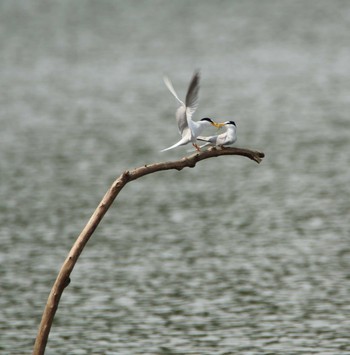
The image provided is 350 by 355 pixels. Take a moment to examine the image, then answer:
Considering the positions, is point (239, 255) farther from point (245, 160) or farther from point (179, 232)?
point (245, 160)

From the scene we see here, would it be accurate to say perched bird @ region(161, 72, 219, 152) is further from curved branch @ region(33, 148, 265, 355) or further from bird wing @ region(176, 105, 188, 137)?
curved branch @ region(33, 148, 265, 355)

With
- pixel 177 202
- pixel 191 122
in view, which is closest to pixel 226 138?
pixel 191 122

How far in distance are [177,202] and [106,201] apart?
19.1 metres

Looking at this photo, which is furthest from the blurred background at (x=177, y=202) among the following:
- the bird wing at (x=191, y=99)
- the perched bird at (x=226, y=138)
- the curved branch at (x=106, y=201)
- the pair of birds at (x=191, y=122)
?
the bird wing at (x=191, y=99)

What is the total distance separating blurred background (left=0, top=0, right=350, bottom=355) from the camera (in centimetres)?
2033

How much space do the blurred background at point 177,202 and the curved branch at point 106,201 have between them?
19.2 ft

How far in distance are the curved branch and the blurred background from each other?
19.2ft

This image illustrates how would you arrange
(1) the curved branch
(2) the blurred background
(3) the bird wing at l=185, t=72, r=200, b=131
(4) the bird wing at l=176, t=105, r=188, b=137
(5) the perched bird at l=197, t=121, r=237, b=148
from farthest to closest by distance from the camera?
1. (2) the blurred background
2. (5) the perched bird at l=197, t=121, r=237, b=148
3. (4) the bird wing at l=176, t=105, r=188, b=137
4. (3) the bird wing at l=185, t=72, r=200, b=131
5. (1) the curved branch

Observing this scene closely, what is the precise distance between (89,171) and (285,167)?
5.92m

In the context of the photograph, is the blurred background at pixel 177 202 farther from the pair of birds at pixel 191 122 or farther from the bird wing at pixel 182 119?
the bird wing at pixel 182 119

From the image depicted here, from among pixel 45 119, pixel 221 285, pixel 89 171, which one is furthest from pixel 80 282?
pixel 45 119

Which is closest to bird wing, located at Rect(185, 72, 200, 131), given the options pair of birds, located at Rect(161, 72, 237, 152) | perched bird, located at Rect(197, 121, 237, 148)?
pair of birds, located at Rect(161, 72, 237, 152)

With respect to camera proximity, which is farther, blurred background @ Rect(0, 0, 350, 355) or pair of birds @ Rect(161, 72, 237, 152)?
blurred background @ Rect(0, 0, 350, 355)

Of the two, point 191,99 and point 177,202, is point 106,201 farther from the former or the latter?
point 177,202
